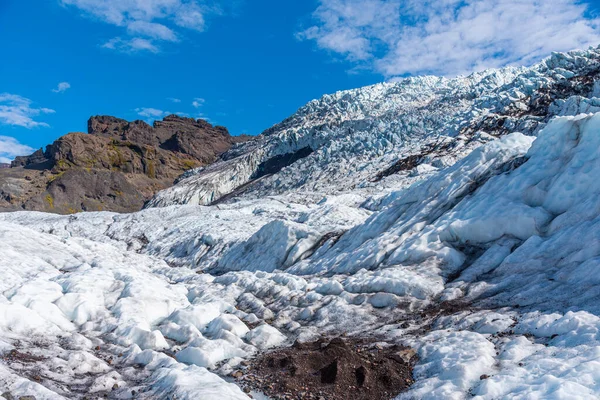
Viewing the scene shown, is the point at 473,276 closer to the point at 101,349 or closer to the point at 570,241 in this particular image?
the point at 570,241

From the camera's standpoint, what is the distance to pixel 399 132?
132000mm

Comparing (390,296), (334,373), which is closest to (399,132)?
(390,296)

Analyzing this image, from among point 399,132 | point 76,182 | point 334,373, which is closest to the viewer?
point 334,373

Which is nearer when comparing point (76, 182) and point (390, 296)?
point (390, 296)

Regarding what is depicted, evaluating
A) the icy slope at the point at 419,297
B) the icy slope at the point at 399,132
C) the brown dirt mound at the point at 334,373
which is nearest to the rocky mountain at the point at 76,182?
the icy slope at the point at 399,132

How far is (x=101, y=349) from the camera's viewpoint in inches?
599

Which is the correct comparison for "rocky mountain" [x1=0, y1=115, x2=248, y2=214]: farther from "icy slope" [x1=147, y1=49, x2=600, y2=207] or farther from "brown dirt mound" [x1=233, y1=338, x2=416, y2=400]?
"brown dirt mound" [x1=233, y1=338, x2=416, y2=400]

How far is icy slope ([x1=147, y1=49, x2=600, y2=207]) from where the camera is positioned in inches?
3863

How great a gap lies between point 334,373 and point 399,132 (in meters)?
126

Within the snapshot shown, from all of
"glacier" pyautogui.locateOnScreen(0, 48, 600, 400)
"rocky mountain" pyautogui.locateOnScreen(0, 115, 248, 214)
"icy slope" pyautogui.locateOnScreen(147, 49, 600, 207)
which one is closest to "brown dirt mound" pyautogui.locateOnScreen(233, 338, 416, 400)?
"glacier" pyautogui.locateOnScreen(0, 48, 600, 400)

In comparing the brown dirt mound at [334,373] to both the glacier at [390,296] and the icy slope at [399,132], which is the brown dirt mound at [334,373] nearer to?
the glacier at [390,296]

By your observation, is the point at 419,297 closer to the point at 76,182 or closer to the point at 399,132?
the point at 399,132

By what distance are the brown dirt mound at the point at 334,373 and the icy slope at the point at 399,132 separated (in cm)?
6719

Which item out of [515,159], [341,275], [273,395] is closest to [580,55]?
[515,159]
